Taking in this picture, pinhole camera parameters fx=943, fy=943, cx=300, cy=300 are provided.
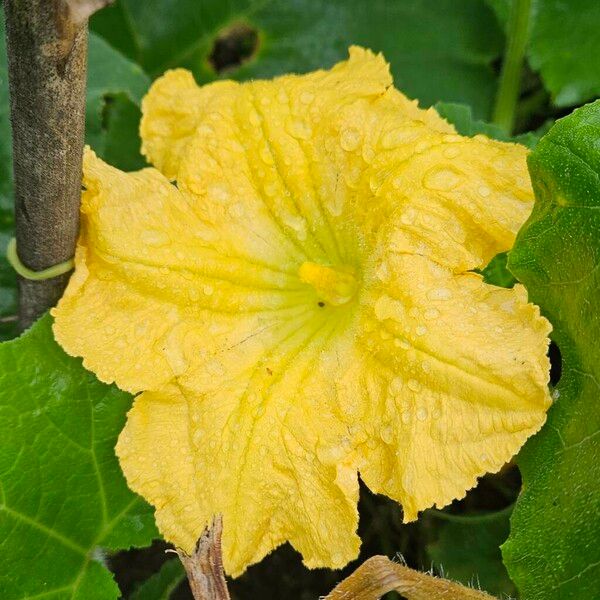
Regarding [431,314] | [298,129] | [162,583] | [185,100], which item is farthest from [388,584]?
[185,100]

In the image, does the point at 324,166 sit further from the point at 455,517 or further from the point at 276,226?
the point at 455,517

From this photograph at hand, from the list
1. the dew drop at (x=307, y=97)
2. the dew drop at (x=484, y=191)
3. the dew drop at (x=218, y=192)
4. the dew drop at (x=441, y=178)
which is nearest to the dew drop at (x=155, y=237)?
the dew drop at (x=218, y=192)

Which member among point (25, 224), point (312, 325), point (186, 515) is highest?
point (25, 224)

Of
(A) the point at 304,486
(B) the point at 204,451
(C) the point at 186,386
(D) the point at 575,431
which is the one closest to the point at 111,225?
(C) the point at 186,386

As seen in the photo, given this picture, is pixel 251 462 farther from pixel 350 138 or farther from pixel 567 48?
pixel 567 48

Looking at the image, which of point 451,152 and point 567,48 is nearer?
point 451,152

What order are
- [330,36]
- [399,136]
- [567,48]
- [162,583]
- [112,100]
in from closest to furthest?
[399,136] < [162,583] < [567,48] < [112,100] < [330,36]
